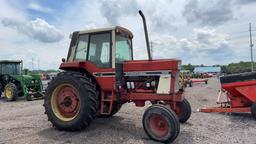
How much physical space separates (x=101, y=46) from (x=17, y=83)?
1111 centimetres

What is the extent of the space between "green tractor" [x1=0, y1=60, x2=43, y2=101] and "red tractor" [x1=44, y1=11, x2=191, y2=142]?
888 cm

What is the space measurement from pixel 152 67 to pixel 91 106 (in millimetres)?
1723

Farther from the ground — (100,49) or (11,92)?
(100,49)

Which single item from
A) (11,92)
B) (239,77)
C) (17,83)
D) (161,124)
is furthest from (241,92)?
(17,83)

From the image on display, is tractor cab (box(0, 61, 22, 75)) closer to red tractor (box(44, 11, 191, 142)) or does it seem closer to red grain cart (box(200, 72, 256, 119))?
red tractor (box(44, 11, 191, 142))

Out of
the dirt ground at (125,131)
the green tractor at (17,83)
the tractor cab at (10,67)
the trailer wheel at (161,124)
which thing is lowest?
the dirt ground at (125,131)

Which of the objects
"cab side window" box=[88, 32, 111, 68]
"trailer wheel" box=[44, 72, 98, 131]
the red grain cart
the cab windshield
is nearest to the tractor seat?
the red grain cart

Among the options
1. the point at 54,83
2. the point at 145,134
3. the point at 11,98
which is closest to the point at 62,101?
the point at 54,83

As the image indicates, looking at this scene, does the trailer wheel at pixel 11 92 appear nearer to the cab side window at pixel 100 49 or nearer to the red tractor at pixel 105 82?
the red tractor at pixel 105 82

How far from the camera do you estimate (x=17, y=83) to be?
56.3 feet

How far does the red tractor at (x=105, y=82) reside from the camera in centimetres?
705

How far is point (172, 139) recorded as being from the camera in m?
6.25

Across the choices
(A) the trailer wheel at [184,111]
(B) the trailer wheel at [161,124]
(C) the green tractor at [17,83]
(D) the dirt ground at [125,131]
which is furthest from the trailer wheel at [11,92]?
(B) the trailer wheel at [161,124]

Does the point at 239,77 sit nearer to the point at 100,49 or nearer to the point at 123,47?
the point at 123,47
